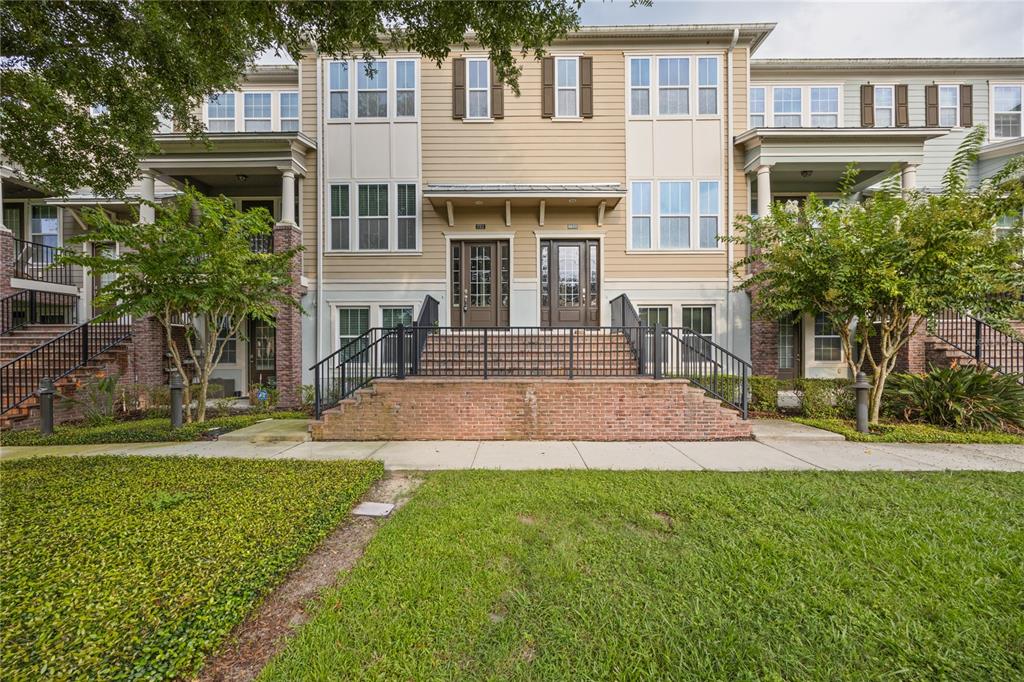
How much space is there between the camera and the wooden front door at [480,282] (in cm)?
1045

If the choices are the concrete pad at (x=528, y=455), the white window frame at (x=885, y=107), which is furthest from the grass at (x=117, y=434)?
the white window frame at (x=885, y=107)

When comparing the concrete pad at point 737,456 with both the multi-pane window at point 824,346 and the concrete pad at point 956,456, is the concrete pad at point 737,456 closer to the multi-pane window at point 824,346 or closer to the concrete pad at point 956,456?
the concrete pad at point 956,456

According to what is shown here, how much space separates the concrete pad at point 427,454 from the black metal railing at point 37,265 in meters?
12.5

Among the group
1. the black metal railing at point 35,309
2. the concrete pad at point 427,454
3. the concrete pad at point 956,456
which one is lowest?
the concrete pad at point 427,454

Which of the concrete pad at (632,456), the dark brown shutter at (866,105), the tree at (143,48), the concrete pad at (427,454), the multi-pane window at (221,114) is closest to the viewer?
the tree at (143,48)

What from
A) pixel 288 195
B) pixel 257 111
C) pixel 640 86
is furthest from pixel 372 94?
pixel 640 86

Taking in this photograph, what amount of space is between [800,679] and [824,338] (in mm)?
11400

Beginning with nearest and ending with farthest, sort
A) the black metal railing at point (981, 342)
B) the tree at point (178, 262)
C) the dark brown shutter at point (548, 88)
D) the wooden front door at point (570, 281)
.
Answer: the tree at point (178, 262), the black metal railing at point (981, 342), the dark brown shutter at point (548, 88), the wooden front door at point (570, 281)

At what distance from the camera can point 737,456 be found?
18.7 ft

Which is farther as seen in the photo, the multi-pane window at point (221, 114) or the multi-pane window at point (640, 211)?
the multi-pane window at point (221, 114)

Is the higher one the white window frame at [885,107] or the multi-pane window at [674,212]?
the white window frame at [885,107]

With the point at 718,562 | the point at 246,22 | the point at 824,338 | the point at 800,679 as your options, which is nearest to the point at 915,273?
the point at 824,338

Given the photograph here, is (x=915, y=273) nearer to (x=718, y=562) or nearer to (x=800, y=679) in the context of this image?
(x=718, y=562)

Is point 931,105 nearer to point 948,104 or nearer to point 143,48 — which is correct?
point 948,104
